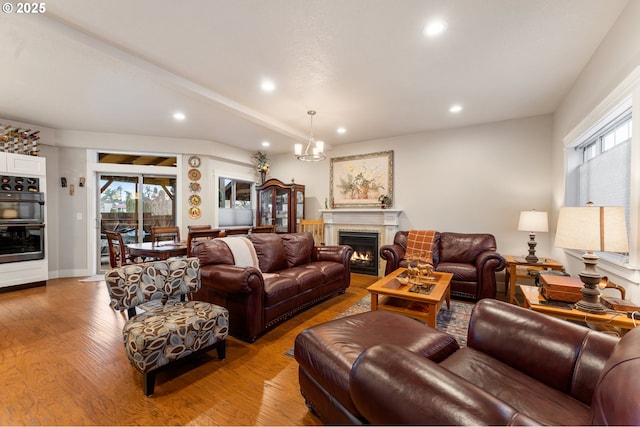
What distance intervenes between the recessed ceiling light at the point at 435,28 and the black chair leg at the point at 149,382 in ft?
10.4

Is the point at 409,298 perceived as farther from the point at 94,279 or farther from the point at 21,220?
the point at 21,220

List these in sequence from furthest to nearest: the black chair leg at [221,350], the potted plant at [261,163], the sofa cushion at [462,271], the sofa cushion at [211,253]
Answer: the potted plant at [261,163] → the sofa cushion at [462,271] → the sofa cushion at [211,253] → the black chair leg at [221,350]

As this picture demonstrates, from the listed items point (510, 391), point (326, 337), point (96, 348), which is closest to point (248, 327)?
point (326, 337)

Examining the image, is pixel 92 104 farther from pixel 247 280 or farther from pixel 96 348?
pixel 247 280

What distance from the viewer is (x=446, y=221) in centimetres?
455

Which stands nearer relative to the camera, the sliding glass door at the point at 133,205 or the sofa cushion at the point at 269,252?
the sofa cushion at the point at 269,252

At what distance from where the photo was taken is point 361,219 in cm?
516

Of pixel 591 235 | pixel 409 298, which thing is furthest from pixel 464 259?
pixel 591 235

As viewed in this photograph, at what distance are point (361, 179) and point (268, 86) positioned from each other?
2798 millimetres

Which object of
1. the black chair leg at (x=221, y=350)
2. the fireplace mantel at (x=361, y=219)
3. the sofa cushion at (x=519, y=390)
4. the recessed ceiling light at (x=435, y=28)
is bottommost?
the black chair leg at (x=221, y=350)

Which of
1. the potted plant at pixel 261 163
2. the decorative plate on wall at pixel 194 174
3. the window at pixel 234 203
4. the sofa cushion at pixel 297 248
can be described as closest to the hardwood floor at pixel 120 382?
the sofa cushion at pixel 297 248

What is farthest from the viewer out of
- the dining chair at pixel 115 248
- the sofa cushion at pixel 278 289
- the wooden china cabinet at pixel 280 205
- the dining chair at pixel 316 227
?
the wooden china cabinet at pixel 280 205

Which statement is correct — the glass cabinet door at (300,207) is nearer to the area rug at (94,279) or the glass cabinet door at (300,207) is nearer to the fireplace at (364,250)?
the fireplace at (364,250)

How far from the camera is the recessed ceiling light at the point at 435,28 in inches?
78.9
